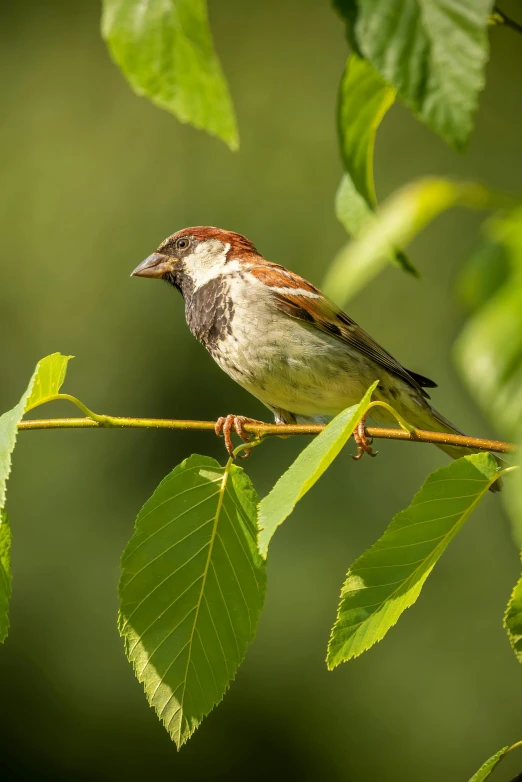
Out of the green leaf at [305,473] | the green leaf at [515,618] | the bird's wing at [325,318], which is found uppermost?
the green leaf at [305,473]

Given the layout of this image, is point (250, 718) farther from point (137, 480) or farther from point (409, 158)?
point (409, 158)

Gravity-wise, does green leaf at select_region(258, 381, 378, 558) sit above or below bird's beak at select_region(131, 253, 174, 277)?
above

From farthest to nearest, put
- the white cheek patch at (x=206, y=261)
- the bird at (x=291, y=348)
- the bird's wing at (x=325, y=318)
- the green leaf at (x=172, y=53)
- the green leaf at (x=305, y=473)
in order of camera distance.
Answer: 1. the white cheek patch at (x=206, y=261)
2. the bird's wing at (x=325, y=318)
3. the bird at (x=291, y=348)
4. the green leaf at (x=305, y=473)
5. the green leaf at (x=172, y=53)

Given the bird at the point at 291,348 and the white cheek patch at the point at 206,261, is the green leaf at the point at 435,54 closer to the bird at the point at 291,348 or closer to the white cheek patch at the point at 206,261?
the bird at the point at 291,348

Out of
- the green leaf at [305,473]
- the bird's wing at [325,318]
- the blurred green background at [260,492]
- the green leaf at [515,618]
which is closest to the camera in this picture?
the green leaf at [305,473]

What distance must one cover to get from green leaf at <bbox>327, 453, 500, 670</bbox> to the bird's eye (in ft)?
7.42

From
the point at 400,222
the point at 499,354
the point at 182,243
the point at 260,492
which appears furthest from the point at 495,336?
the point at 260,492

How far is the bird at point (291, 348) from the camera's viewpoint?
2.92m

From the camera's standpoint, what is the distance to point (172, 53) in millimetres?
947

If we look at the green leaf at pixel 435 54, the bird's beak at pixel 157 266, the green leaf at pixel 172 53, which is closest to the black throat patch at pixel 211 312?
the bird's beak at pixel 157 266

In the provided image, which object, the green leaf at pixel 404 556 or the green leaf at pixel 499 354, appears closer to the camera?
the green leaf at pixel 499 354

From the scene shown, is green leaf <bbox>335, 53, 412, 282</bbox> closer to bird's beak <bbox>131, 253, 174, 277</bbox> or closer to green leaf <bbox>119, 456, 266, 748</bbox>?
green leaf <bbox>119, 456, 266, 748</bbox>

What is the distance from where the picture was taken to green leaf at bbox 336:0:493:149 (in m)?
0.81

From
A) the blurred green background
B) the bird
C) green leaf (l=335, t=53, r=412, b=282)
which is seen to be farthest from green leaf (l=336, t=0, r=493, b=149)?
the blurred green background
